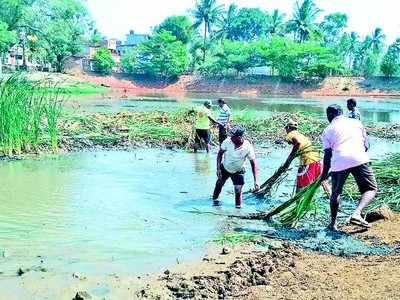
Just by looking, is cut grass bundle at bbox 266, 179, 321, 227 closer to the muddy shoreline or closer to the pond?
the pond

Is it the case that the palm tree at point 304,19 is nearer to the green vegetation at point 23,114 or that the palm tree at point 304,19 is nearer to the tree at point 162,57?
the tree at point 162,57

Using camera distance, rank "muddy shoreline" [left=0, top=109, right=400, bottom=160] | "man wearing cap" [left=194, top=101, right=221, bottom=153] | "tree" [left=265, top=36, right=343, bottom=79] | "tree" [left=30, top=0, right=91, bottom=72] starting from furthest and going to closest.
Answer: "tree" [left=265, top=36, right=343, bottom=79] → "tree" [left=30, top=0, right=91, bottom=72] → "muddy shoreline" [left=0, top=109, right=400, bottom=160] → "man wearing cap" [left=194, top=101, right=221, bottom=153]

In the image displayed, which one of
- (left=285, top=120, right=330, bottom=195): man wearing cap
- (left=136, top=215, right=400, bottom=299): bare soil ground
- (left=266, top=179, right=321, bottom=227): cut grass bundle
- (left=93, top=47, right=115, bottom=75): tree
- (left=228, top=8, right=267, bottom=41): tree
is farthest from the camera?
(left=228, top=8, right=267, bottom=41): tree

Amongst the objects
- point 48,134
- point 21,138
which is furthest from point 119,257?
point 48,134

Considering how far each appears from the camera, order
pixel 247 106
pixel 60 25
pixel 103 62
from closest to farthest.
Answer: pixel 247 106
pixel 60 25
pixel 103 62

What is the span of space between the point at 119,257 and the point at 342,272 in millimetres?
2536

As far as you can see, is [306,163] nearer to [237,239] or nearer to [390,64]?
[237,239]

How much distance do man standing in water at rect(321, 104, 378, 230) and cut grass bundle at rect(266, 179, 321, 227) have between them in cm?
35

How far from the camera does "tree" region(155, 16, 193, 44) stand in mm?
82375

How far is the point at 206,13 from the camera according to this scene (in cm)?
8106

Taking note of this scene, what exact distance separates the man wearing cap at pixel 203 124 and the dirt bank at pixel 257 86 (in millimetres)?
49561

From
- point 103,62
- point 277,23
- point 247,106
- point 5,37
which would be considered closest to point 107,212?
point 247,106

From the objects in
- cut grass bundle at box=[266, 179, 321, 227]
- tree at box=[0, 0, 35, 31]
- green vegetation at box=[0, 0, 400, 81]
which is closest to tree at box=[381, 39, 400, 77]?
green vegetation at box=[0, 0, 400, 81]

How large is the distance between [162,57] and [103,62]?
7.48m
